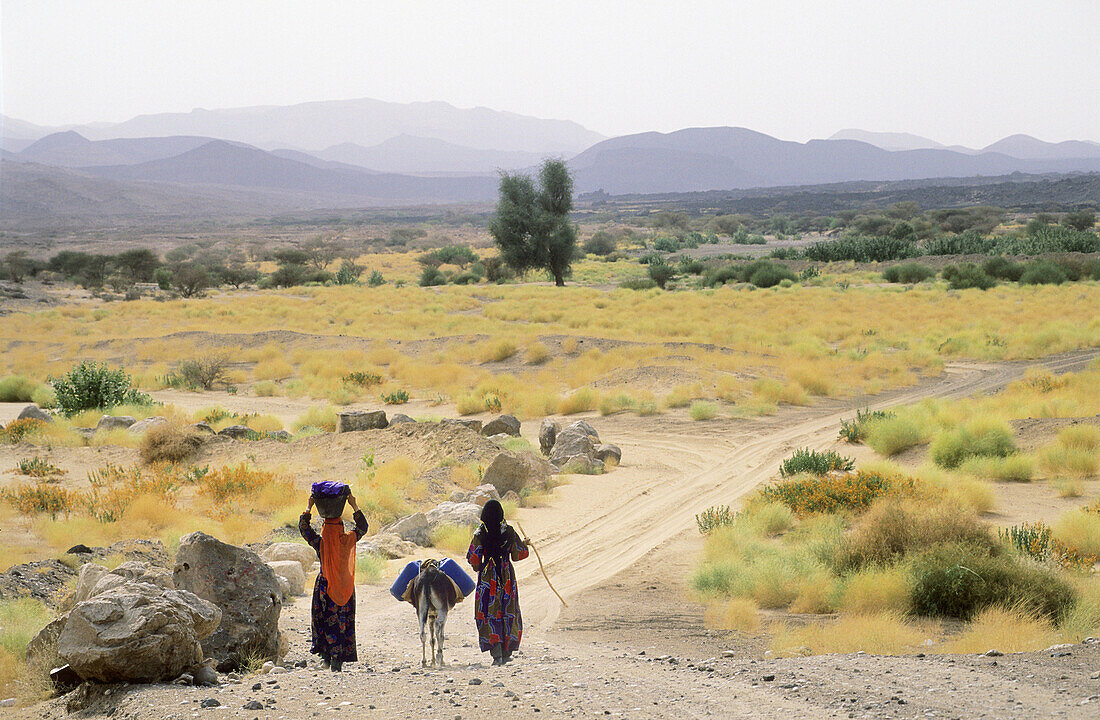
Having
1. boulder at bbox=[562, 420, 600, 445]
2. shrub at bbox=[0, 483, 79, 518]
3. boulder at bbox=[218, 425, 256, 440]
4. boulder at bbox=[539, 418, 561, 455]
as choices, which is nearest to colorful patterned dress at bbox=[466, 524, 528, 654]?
shrub at bbox=[0, 483, 79, 518]

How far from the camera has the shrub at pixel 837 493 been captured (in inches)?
420

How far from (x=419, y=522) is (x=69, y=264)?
6413cm

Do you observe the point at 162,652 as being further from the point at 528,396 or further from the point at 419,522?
the point at 528,396

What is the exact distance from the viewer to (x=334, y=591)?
234 inches

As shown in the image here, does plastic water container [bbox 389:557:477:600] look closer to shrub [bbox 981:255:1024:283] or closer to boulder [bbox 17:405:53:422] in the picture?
boulder [bbox 17:405:53:422]

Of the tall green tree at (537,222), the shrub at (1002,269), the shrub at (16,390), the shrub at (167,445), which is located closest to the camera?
the shrub at (167,445)

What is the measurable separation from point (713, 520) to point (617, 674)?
540 cm

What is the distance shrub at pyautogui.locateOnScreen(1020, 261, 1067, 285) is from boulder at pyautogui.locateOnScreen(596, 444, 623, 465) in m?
37.3

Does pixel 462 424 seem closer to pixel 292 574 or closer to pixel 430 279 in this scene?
pixel 292 574

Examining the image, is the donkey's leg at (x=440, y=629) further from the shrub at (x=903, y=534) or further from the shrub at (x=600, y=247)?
the shrub at (x=600, y=247)

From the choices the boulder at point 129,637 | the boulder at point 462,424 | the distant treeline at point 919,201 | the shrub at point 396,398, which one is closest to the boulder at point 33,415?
the shrub at point 396,398

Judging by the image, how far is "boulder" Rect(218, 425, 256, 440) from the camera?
1641cm

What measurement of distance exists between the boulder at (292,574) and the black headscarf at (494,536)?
119 inches

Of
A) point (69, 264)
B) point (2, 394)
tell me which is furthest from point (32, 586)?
point (69, 264)
